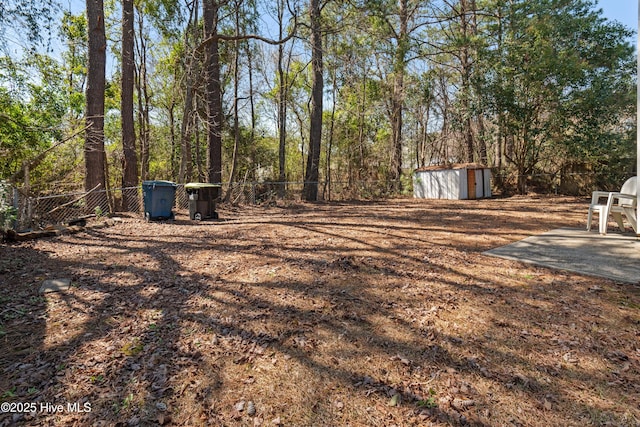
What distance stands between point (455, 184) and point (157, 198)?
503 inches

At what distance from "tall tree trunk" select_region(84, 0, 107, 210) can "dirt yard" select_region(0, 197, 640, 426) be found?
388 centimetres

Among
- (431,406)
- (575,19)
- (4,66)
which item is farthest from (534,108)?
(4,66)

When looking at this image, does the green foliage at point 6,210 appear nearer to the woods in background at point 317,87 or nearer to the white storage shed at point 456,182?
the woods in background at point 317,87

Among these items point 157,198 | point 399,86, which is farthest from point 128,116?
point 399,86

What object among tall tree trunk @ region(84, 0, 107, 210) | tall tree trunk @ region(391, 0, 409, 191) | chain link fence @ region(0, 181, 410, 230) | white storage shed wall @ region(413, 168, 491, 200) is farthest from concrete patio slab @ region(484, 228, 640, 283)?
tall tree trunk @ region(391, 0, 409, 191)

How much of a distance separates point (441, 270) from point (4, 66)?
28.6 ft

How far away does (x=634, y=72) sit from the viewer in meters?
11.6

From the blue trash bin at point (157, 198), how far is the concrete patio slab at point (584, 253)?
6882mm

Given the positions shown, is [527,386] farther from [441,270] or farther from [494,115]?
[494,115]

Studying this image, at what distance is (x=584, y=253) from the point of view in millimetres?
4277

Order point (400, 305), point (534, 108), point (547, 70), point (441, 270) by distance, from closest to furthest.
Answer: point (400, 305)
point (441, 270)
point (547, 70)
point (534, 108)

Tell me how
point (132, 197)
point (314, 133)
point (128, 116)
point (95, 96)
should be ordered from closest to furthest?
point (95, 96), point (132, 197), point (128, 116), point (314, 133)

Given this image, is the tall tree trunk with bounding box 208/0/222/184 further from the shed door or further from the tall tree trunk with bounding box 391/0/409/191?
the shed door

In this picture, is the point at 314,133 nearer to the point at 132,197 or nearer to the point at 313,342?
the point at 132,197
